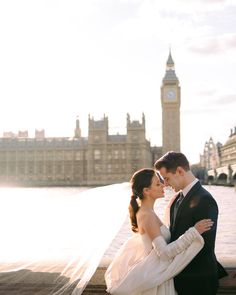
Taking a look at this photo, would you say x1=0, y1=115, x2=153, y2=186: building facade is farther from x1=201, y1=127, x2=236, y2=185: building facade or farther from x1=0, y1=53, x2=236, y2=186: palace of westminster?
x1=201, y1=127, x2=236, y2=185: building facade

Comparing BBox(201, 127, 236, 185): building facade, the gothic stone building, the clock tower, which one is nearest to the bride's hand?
BBox(201, 127, 236, 185): building facade

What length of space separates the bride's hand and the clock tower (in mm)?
92630

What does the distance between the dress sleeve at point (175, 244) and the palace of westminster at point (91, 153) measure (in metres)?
89.1

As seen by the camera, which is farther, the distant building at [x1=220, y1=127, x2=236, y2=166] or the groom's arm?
the distant building at [x1=220, y1=127, x2=236, y2=166]

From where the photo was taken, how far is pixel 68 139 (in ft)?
328

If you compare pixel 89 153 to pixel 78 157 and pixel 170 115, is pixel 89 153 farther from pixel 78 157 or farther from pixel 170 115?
pixel 170 115

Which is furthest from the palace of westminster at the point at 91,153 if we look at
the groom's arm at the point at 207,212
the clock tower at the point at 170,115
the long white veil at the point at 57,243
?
the groom's arm at the point at 207,212

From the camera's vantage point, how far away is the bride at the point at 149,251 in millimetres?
3379

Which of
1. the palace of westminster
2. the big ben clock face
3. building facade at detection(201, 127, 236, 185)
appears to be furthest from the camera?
the big ben clock face

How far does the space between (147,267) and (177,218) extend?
35 centimetres

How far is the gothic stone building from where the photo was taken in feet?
307

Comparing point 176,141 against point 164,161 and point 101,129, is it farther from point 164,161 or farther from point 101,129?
point 164,161

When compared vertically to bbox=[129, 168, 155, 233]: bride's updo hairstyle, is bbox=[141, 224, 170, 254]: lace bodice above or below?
below

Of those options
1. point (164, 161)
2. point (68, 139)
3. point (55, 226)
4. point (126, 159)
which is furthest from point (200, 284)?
point (68, 139)
